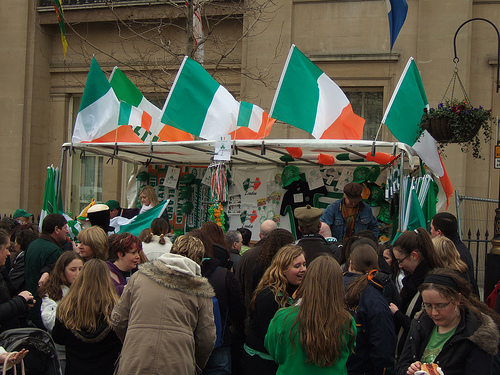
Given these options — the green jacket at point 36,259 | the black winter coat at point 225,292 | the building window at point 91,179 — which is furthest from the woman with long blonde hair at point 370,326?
the building window at point 91,179

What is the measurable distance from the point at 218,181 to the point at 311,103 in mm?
1902

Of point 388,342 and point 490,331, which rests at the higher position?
point 490,331

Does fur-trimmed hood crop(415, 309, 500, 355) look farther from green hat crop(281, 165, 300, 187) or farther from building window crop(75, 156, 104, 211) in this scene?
building window crop(75, 156, 104, 211)

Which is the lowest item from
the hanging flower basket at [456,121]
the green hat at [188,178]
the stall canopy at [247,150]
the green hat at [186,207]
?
the green hat at [186,207]

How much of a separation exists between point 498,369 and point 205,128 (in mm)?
5464

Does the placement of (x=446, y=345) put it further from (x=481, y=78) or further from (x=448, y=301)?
(x=481, y=78)

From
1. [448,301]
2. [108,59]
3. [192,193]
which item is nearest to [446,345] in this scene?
[448,301]

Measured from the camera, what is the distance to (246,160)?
9.46 m

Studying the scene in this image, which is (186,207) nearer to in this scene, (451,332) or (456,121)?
(456,121)

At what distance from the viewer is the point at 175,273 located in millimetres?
3477

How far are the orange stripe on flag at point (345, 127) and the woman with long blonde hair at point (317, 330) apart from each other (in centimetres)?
457

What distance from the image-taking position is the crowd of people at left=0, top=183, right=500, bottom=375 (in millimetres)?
3121

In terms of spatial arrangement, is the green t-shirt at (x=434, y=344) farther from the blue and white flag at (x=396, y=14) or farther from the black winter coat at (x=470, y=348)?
the blue and white flag at (x=396, y=14)

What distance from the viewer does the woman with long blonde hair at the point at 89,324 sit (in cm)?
380
